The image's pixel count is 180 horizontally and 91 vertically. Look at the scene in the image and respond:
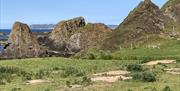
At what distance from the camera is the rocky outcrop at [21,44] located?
99750mm

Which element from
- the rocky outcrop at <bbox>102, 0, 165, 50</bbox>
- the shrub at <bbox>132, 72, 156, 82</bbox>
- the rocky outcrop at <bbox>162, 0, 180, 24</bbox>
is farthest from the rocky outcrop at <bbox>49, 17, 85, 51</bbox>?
the shrub at <bbox>132, 72, 156, 82</bbox>

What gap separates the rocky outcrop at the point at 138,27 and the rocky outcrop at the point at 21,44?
1760 centimetres

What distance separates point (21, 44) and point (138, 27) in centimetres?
2637

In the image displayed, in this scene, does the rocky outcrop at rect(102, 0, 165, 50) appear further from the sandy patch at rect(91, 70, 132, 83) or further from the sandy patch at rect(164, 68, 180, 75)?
the sandy patch at rect(91, 70, 132, 83)

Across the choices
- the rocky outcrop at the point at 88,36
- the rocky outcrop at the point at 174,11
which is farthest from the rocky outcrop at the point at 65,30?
the rocky outcrop at the point at 174,11

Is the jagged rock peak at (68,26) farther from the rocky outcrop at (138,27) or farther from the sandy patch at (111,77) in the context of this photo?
the sandy patch at (111,77)

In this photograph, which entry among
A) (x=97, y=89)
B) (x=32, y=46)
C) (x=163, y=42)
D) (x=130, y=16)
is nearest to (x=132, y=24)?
(x=130, y=16)

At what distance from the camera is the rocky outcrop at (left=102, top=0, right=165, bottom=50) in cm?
8581

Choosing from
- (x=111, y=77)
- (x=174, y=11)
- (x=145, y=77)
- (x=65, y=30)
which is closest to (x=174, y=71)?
(x=111, y=77)

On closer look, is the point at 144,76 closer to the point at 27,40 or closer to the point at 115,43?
the point at 115,43

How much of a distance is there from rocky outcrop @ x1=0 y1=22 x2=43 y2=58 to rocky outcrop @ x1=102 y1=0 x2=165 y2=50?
57.7ft

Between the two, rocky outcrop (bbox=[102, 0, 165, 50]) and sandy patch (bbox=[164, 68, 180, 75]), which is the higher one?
rocky outcrop (bbox=[102, 0, 165, 50])

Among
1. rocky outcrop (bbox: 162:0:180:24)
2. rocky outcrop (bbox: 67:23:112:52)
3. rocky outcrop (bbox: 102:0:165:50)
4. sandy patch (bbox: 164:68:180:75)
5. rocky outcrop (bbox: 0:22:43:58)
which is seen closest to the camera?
sandy patch (bbox: 164:68:180:75)

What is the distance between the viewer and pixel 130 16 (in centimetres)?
9494
